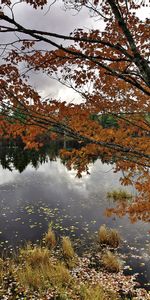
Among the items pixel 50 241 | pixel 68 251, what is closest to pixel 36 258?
pixel 68 251

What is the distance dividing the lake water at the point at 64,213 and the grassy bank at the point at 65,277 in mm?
872

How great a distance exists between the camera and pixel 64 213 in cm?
1931

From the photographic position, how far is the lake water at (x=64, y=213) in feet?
45.6

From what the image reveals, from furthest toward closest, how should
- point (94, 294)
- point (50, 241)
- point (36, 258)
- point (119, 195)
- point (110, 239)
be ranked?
point (119, 195)
point (110, 239)
point (50, 241)
point (36, 258)
point (94, 294)

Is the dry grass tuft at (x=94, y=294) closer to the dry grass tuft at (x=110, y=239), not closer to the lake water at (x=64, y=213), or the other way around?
the lake water at (x=64, y=213)

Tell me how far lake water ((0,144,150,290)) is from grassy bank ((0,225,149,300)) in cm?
87

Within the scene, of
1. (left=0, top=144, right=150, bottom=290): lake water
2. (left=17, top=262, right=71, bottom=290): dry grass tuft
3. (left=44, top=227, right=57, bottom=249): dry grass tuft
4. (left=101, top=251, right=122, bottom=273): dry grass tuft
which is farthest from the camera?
(left=0, top=144, right=150, bottom=290): lake water

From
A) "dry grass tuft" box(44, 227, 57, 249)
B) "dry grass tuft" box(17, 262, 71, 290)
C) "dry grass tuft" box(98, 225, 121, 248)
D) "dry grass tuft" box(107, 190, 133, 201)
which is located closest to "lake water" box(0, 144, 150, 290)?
"dry grass tuft" box(98, 225, 121, 248)

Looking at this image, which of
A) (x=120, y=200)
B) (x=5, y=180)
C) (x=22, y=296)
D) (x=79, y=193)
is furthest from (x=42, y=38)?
(x=5, y=180)

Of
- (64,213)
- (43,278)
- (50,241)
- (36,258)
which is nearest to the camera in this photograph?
(43,278)

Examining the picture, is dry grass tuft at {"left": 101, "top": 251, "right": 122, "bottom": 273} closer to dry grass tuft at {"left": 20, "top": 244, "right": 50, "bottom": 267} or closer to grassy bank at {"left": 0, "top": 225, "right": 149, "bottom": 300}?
grassy bank at {"left": 0, "top": 225, "right": 149, "bottom": 300}

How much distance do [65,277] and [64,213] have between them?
30.5ft

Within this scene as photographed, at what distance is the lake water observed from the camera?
13891 mm

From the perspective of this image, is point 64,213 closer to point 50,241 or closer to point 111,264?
point 50,241
